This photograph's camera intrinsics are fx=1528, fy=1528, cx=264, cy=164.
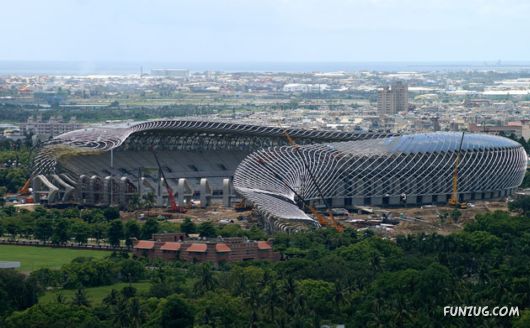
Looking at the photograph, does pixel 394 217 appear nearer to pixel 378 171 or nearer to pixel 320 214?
pixel 320 214

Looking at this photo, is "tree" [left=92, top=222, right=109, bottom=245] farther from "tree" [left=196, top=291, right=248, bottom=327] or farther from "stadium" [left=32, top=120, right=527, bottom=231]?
"tree" [left=196, top=291, right=248, bottom=327]

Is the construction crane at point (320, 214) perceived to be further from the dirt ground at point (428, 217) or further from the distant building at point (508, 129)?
the distant building at point (508, 129)

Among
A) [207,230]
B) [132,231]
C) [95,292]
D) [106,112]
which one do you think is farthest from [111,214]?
[106,112]

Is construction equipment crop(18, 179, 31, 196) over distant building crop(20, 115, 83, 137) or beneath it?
over

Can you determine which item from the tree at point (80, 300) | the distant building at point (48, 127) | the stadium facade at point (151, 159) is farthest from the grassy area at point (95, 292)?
the distant building at point (48, 127)

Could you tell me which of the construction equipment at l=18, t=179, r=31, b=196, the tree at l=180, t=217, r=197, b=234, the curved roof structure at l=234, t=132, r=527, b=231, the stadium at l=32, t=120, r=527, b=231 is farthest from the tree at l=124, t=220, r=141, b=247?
the construction equipment at l=18, t=179, r=31, b=196

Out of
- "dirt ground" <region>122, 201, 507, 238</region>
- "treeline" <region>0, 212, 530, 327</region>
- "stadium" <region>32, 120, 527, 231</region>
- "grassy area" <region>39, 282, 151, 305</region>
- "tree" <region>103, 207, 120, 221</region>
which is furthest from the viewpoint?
"stadium" <region>32, 120, 527, 231</region>
